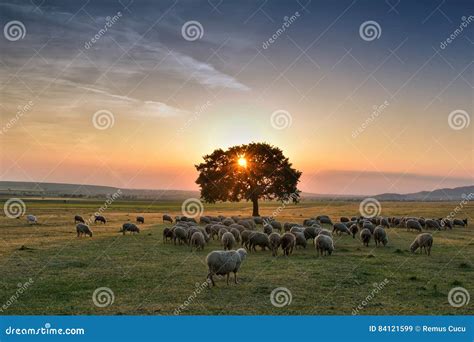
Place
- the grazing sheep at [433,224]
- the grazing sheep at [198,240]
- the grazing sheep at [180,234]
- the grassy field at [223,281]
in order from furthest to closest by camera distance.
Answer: the grazing sheep at [433,224], the grazing sheep at [180,234], the grazing sheep at [198,240], the grassy field at [223,281]

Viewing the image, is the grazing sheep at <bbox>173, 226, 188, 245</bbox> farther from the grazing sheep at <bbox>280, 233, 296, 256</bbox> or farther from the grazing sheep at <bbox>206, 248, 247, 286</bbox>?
the grazing sheep at <bbox>206, 248, 247, 286</bbox>

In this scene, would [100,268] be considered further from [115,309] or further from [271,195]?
[271,195]

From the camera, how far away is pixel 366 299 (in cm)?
1545

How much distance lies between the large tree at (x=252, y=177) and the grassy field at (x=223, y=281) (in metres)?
35.0

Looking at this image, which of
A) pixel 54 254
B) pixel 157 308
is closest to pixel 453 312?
pixel 157 308

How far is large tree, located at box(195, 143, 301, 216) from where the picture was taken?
6488cm

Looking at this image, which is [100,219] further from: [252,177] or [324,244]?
[324,244]

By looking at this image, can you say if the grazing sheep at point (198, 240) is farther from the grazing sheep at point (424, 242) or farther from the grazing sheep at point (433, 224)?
the grazing sheep at point (433, 224)

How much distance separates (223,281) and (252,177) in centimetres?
4732

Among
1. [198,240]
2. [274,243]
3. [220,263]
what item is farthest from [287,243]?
[220,263]

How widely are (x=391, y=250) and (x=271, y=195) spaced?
125 feet

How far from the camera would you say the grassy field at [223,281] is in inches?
562

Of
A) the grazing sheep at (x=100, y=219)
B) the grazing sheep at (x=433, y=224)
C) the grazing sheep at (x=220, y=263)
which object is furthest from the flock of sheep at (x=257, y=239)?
the grazing sheep at (x=100, y=219)

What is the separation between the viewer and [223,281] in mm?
17906
